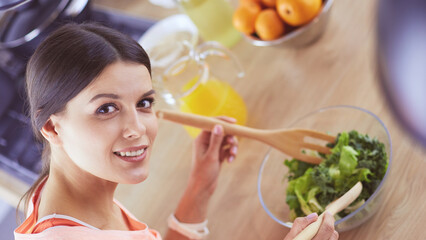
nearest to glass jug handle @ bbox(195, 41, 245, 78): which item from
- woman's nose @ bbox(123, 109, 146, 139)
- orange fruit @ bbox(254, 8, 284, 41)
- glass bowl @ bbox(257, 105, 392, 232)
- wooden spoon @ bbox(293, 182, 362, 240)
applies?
orange fruit @ bbox(254, 8, 284, 41)

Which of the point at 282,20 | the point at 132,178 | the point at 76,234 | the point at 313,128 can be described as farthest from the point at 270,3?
the point at 76,234

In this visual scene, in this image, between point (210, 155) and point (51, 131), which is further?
point (210, 155)

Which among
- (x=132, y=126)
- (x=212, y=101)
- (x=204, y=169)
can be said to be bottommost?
(x=204, y=169)

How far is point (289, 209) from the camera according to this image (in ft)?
3.05

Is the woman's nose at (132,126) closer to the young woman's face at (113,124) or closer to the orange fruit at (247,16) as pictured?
the young woman's face at (113,124)

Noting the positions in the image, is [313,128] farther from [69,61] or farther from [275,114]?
[69,61]

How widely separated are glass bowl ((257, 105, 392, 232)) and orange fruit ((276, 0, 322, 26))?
219 mm

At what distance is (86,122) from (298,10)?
53cm

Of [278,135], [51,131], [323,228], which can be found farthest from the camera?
[278,135]

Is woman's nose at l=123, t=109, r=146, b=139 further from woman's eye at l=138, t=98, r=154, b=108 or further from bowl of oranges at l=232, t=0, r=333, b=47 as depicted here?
bowl of oranges at l=232, t=0, r=333, b=47

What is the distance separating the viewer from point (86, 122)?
795 mm

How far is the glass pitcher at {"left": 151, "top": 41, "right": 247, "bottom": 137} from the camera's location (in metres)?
1.11

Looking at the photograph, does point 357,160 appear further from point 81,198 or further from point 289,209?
point 81,198

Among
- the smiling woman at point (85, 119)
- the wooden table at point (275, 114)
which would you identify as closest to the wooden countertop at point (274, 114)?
the wooden table at point (275, 114)
